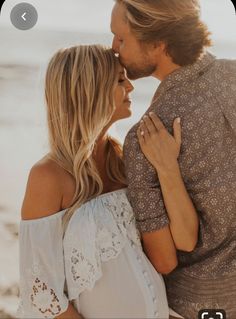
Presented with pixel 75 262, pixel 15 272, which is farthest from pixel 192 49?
pixel 15 272

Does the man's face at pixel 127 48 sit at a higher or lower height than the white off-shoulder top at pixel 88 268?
higher

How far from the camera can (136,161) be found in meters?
1.07

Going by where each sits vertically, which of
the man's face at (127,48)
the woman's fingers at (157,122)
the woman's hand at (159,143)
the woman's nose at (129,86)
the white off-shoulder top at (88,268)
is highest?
the man's face at (127,48)

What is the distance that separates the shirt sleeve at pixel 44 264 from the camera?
41.5 inches

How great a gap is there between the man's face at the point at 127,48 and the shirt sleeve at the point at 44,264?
30 centimetres

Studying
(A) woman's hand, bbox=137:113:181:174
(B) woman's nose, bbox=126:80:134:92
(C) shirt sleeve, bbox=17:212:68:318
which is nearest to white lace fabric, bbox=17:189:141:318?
(C) shirt sleeve, bbox=17:212:68:318

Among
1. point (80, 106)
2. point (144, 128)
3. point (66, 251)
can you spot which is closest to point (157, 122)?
point (144, 128)

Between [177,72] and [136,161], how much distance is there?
0.59ft

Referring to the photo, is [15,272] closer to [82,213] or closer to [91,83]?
[82,213]

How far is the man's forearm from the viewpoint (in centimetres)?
106

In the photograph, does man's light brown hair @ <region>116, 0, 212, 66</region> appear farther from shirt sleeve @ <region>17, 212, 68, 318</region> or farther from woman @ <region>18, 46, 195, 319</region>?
shirt sleeve @ <region>17, 212, 68, 318</region>
